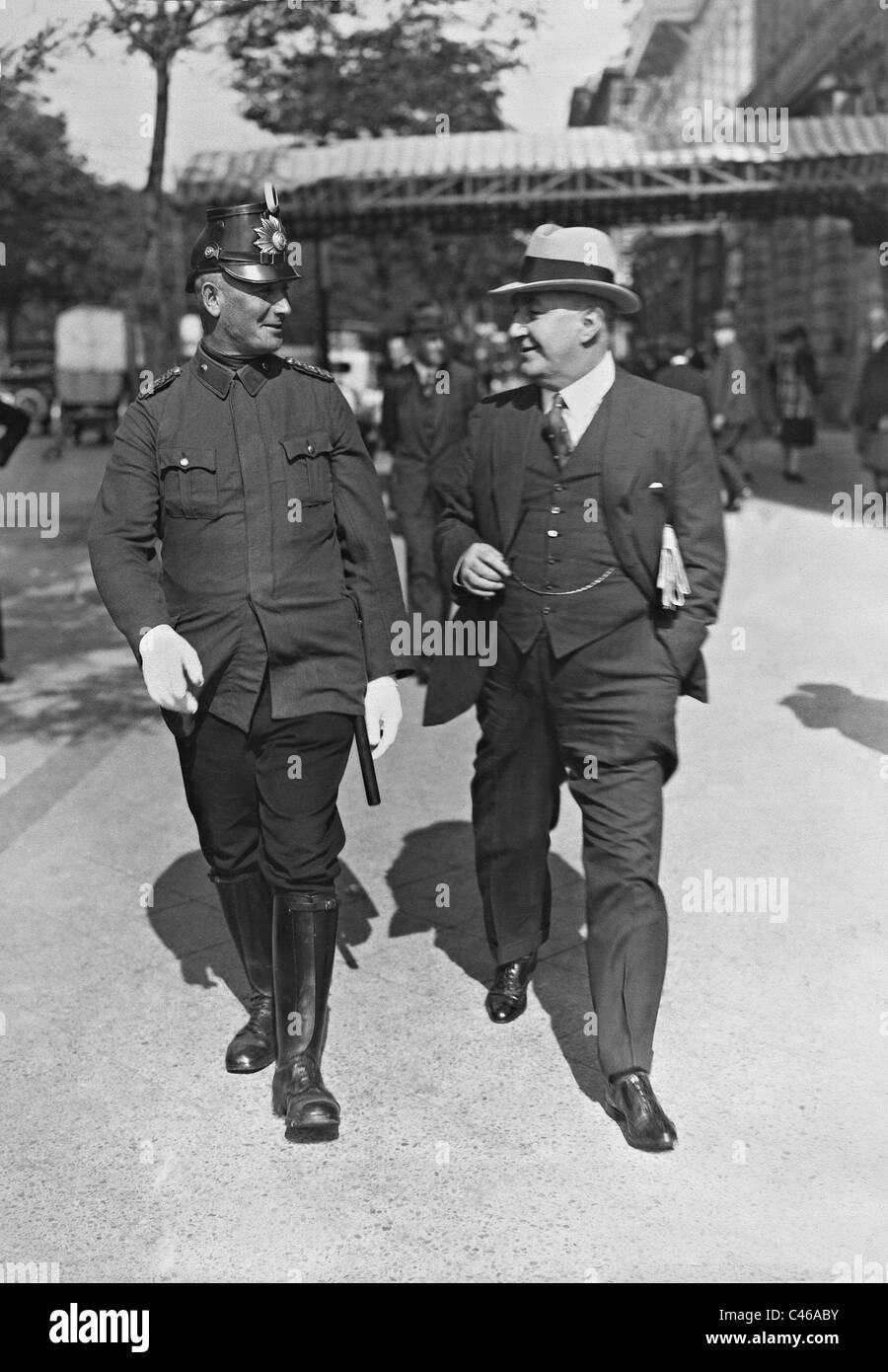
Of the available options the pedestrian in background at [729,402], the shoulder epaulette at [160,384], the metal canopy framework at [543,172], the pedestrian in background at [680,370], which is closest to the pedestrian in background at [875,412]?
the pedestrian in background at [680,370]

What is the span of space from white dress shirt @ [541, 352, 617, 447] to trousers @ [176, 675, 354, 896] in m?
0.84

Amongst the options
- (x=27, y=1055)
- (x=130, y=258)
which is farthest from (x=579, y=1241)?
(x=130, y=258)

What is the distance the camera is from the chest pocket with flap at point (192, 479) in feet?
12.0

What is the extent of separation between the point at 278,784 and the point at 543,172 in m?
20.7

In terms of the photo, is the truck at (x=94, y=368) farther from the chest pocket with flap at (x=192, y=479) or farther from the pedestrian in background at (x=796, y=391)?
the chest pocket with flap at (x=192, y=479)

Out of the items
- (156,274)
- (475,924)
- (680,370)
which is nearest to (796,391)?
(680,370)

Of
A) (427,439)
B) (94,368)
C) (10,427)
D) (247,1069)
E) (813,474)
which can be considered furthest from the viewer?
(94,368)

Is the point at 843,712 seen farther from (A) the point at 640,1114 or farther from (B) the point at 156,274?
(B) the point at 156,274

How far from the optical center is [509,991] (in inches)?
173

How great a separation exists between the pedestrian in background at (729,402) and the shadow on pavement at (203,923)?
11.8 meters

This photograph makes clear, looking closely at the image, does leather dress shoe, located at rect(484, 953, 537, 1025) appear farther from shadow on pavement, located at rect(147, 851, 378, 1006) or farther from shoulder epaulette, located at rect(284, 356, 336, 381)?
shoulder epaulette, located at rect(284, 356, 336, 381)

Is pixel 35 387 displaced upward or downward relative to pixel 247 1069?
downward
